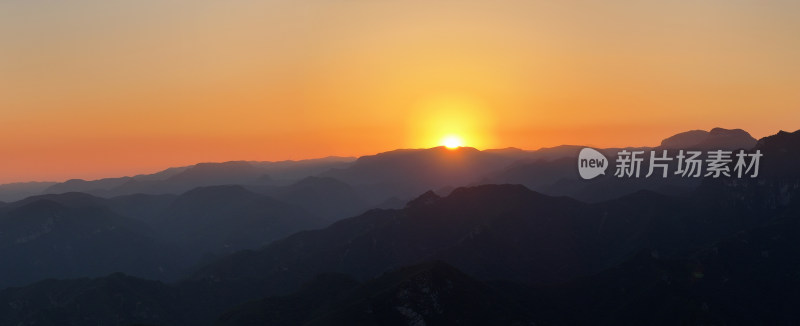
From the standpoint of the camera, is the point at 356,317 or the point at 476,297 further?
the point at 476,297

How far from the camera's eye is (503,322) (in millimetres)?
188750

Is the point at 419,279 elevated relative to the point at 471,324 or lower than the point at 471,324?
elevated

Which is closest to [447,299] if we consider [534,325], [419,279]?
[419,279]

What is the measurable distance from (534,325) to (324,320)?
74281 mm

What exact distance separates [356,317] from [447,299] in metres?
33.3

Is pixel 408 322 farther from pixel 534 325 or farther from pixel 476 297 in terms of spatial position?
pixel 534 325

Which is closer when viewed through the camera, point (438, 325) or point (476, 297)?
point (438, 325)

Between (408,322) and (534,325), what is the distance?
46927 mm

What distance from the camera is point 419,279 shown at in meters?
194

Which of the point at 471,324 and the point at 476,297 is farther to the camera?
the point at 476,297

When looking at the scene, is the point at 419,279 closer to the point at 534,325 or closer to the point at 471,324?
the point at 471,324

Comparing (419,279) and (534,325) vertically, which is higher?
(419,279)

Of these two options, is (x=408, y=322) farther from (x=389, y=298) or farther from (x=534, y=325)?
(x=534, y=325)

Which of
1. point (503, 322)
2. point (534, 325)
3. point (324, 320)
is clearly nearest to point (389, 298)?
point (324, 320)
